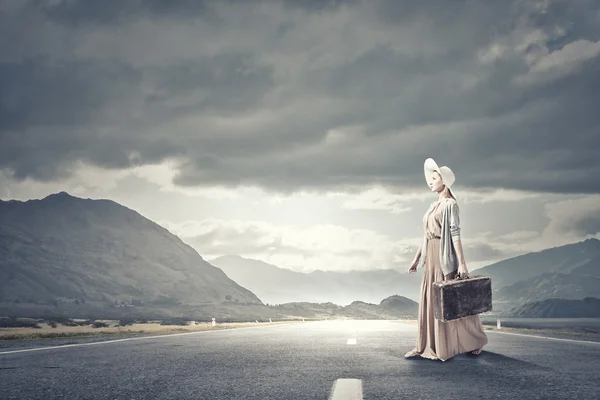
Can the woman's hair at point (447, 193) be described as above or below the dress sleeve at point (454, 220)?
above

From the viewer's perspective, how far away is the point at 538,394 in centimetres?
576

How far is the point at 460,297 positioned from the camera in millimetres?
9211

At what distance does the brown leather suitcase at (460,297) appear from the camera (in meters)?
9.01

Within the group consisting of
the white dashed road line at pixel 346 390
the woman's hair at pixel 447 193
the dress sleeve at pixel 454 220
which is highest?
the woman's hair at pixel 447 193

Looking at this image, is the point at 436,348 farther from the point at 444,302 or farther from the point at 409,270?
the point at 409,270

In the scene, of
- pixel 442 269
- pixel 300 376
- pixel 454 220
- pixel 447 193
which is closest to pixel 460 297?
pixel 442 269

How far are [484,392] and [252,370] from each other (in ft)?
10.5

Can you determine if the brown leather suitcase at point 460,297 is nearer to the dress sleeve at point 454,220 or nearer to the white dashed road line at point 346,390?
the dress sleeve at point 454,220

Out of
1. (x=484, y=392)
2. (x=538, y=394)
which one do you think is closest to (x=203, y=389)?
(x=484, y=392)

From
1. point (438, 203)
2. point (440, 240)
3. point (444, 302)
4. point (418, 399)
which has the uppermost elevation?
point (438, 203)

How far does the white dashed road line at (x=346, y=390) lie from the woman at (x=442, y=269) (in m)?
3.12

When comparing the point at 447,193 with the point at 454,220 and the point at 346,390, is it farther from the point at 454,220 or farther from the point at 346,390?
the point at 346,390

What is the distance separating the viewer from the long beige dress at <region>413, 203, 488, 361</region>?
951 centimetres

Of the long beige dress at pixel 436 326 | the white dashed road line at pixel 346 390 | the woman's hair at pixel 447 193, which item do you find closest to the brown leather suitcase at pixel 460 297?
the long beige dress at pixel 436 326
